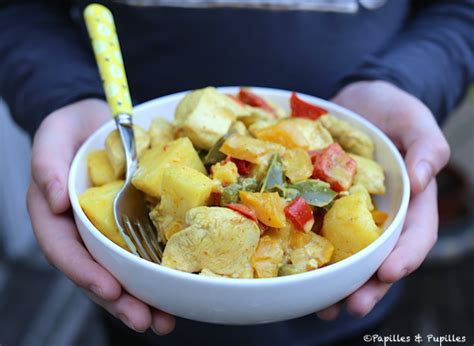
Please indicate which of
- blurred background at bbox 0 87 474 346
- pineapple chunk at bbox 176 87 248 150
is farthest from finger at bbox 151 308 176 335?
blurred background at bbox 0 87 474 346

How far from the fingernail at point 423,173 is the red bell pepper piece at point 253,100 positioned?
12.8 inches

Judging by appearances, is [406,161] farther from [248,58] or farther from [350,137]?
[248,58]

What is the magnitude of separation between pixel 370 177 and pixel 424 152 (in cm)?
11

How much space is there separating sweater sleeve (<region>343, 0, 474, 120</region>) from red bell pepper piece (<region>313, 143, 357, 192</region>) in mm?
315

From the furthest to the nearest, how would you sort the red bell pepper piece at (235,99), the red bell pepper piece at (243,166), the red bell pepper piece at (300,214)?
the red bell pepper piece at (235,99) < the red bell pepper piece at (243,166) < the red bell pepper piece at (300,214)

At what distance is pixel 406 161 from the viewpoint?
1107 millimetres

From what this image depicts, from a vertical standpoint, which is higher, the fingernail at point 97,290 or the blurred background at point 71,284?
the fingernail at point 97,290

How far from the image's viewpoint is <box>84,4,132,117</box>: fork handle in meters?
1.13

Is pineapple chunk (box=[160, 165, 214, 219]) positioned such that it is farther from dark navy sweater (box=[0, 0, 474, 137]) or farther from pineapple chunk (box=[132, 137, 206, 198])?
dark navy sweater (box=[0, 0, 474, 137])

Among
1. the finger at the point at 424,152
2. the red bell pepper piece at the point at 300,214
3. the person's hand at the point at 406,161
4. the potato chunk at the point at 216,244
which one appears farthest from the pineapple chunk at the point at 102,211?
the finger at the point at 424,152

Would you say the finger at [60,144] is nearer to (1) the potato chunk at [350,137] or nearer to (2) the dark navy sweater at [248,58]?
(2) the dark navy sweater at [248,58]

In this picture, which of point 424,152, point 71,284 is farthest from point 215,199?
point 71,284

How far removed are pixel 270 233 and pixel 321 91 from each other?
550mm

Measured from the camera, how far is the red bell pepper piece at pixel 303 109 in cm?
123
